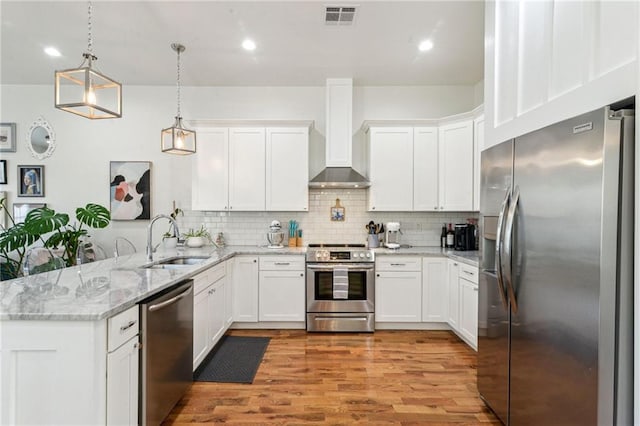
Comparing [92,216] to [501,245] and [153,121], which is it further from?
[501,245]

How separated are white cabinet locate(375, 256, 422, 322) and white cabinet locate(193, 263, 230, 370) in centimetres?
174

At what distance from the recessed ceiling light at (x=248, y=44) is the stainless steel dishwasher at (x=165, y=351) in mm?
2422

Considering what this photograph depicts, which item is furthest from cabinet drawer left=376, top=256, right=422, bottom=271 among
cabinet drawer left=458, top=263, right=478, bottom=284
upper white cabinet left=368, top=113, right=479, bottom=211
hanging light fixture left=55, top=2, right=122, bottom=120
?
hanging light fixture left=55, top=2, right=122, bottom=120

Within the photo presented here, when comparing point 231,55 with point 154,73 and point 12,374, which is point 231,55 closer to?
point 154,73

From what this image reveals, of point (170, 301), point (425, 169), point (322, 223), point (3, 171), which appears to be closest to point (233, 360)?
point (170, 301)

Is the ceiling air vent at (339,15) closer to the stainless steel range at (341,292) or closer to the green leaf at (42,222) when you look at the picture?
the stainless steel range at (341,292)

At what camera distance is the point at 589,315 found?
1.28 meters

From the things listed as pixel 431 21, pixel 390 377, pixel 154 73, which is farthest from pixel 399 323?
pixel 154 73

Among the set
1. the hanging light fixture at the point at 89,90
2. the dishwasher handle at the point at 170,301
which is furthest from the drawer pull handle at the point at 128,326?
the hanging light fixture at the point at 89,90

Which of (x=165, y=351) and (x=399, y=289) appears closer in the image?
(x=165, y=351)

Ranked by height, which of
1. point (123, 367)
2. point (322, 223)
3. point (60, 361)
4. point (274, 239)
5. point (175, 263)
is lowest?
point (123, 367)

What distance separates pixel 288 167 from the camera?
4.03 metres

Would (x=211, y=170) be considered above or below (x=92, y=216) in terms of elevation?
above

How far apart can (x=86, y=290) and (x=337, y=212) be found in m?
3.06
